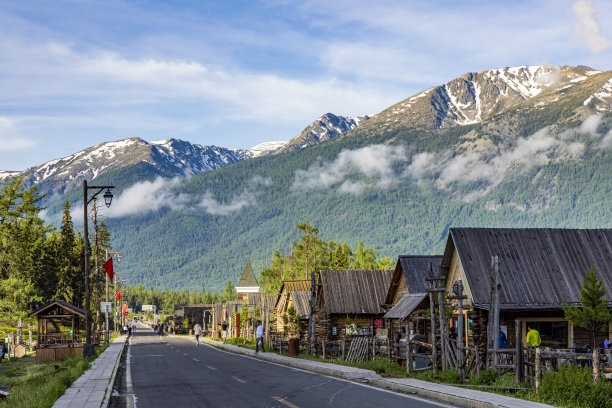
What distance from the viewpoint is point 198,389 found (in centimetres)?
2262

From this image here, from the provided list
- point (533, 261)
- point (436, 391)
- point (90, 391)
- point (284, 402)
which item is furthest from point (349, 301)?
point (284, 402)


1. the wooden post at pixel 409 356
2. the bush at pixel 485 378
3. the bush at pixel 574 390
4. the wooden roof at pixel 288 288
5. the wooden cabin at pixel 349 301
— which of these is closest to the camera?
the bush at pixel 574 390

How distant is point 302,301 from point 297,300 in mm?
441

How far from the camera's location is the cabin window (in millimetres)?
32875

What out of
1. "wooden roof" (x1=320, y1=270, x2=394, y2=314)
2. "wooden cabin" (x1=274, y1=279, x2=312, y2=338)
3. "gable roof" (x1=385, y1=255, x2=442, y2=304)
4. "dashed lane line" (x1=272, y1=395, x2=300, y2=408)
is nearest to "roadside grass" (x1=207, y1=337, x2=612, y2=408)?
"dashed lane line" (x1=272, y1=395, x2=300, y2=408)

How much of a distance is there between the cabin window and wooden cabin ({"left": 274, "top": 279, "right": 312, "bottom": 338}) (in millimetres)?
27605

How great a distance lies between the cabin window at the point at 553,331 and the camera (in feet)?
108

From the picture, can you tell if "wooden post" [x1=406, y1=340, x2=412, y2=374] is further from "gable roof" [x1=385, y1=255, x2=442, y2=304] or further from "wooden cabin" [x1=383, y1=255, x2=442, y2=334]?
"gable roof" [x1=385, y1=255, x2=442, y2=304]

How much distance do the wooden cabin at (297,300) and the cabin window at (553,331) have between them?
27.6m

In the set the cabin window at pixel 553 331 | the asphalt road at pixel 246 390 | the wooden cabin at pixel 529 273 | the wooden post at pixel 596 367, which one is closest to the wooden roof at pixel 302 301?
the wooden cabin at pixel 529 273

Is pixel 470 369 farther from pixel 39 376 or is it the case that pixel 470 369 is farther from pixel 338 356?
pixel 39 376

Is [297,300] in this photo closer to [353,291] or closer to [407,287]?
[353,291]

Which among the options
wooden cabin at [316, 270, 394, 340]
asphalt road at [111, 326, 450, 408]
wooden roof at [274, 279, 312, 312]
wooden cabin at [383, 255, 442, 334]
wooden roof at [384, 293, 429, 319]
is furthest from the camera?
wooden roof at [274, 279, 312, 312]

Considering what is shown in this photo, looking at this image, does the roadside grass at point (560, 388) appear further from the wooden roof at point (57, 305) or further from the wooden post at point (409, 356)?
the wooden roof at point (57, 305)
